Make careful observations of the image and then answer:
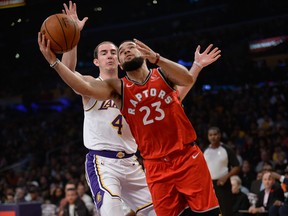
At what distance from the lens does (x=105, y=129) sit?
5398 mm

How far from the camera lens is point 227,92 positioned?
52.7 feet

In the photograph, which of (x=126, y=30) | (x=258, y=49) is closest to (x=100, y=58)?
(x=258, y=49)

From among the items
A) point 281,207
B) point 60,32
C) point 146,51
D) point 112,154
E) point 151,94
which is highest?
point 60,32

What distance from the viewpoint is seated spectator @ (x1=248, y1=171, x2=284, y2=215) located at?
332 inches

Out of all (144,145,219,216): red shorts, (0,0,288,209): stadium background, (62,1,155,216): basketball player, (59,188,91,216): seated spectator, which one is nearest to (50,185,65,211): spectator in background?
(0,0,288,209): stadium background

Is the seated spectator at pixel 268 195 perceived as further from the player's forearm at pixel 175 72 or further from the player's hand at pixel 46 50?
the player's hand at pixel 46 50

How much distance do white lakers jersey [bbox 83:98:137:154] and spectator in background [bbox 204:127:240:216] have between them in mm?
3178

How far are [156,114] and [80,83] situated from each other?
67 centimetres

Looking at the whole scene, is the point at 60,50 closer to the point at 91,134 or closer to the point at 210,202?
the point at 91,134

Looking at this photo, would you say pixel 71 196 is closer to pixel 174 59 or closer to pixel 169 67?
pixel 169 67

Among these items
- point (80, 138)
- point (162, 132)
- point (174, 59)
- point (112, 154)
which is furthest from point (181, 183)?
point (174, 59)

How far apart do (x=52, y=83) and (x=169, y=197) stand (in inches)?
832

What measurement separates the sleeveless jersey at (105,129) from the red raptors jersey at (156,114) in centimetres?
86

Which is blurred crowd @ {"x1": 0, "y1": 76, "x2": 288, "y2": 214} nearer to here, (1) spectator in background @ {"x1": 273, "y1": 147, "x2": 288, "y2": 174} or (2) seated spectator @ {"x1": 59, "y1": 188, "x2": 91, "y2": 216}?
(1) spectator in background @ {"x1": 273, "y1": 147, "x2": 288, "y2": 174}
